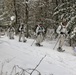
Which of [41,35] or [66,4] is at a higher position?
[66,4]

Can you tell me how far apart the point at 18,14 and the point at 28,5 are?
4.66 metres

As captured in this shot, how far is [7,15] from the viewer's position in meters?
41.1

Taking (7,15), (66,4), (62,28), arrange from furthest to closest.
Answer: (7,15), (66,4), (62,28)

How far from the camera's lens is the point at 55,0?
1257 inches

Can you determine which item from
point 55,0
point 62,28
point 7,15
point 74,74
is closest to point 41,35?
point 62,28

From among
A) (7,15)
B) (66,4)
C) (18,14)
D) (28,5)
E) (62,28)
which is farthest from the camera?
(7,15)

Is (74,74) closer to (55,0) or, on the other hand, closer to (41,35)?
(41,35)

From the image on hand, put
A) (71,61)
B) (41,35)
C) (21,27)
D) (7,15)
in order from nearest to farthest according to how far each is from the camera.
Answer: (71,61) → (41,35) → (21,27) → (7,15)

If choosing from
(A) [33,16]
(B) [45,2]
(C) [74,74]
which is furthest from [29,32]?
(C) [74,74]

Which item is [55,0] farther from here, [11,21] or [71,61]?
[71,61]

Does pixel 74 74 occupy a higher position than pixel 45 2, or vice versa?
pixel 45 2

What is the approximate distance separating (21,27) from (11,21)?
16.8 m

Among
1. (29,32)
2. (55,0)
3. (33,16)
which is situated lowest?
(29,32)

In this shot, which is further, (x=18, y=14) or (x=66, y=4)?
(x=18, y=14)
